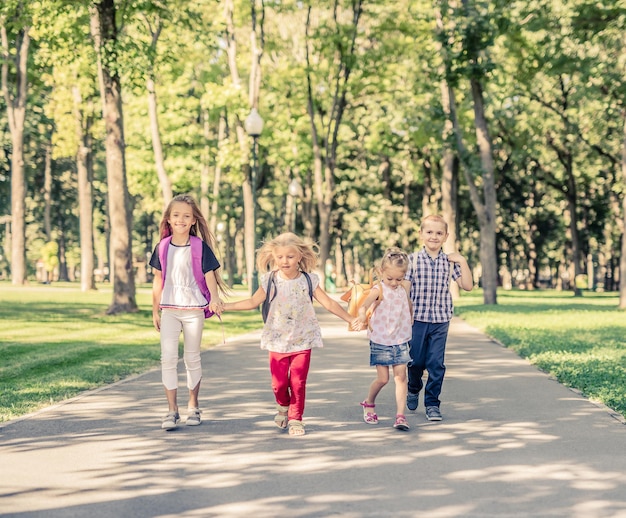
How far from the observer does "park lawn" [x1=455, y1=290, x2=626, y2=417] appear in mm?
10484

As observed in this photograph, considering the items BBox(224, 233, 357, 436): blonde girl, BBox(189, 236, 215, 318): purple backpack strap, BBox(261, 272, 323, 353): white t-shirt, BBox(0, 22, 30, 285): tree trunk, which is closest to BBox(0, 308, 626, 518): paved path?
BBox(224, 233, 357, 436): blonde girl

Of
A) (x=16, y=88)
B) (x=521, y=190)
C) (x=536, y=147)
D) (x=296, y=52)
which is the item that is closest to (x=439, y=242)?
(x=296, y=52)

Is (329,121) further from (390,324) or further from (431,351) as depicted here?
(390,324)

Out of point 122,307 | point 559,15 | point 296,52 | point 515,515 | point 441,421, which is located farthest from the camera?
point 296,52

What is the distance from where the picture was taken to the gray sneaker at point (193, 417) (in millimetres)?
7941

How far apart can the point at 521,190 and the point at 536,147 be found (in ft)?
45.8

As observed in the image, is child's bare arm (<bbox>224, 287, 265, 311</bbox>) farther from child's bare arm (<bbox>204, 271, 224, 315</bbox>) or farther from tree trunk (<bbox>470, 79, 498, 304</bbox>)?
tree trunk (<bbox>470, 79, 498, 304</bbox>)

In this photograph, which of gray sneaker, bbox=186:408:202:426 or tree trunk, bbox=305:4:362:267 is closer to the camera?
gray sneaker, bbox=186:408:202:426

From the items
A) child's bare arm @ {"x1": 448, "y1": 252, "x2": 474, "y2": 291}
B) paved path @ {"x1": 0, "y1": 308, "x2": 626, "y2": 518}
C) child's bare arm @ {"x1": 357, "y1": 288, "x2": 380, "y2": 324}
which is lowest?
paved path @ {"x1": 0, "y1": 308, "x2": 626, "y2": 518}

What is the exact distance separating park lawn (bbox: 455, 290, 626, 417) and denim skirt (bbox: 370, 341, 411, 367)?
1979 mm

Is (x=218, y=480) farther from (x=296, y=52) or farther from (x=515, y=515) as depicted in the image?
(x=296, y=52)

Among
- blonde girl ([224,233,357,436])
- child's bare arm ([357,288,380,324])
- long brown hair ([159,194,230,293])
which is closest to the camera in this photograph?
blonde girl ([224,233,357,436])

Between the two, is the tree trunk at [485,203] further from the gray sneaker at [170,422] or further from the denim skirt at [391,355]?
the gray sneaker at [170,422]

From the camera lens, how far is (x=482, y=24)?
26688 mm
